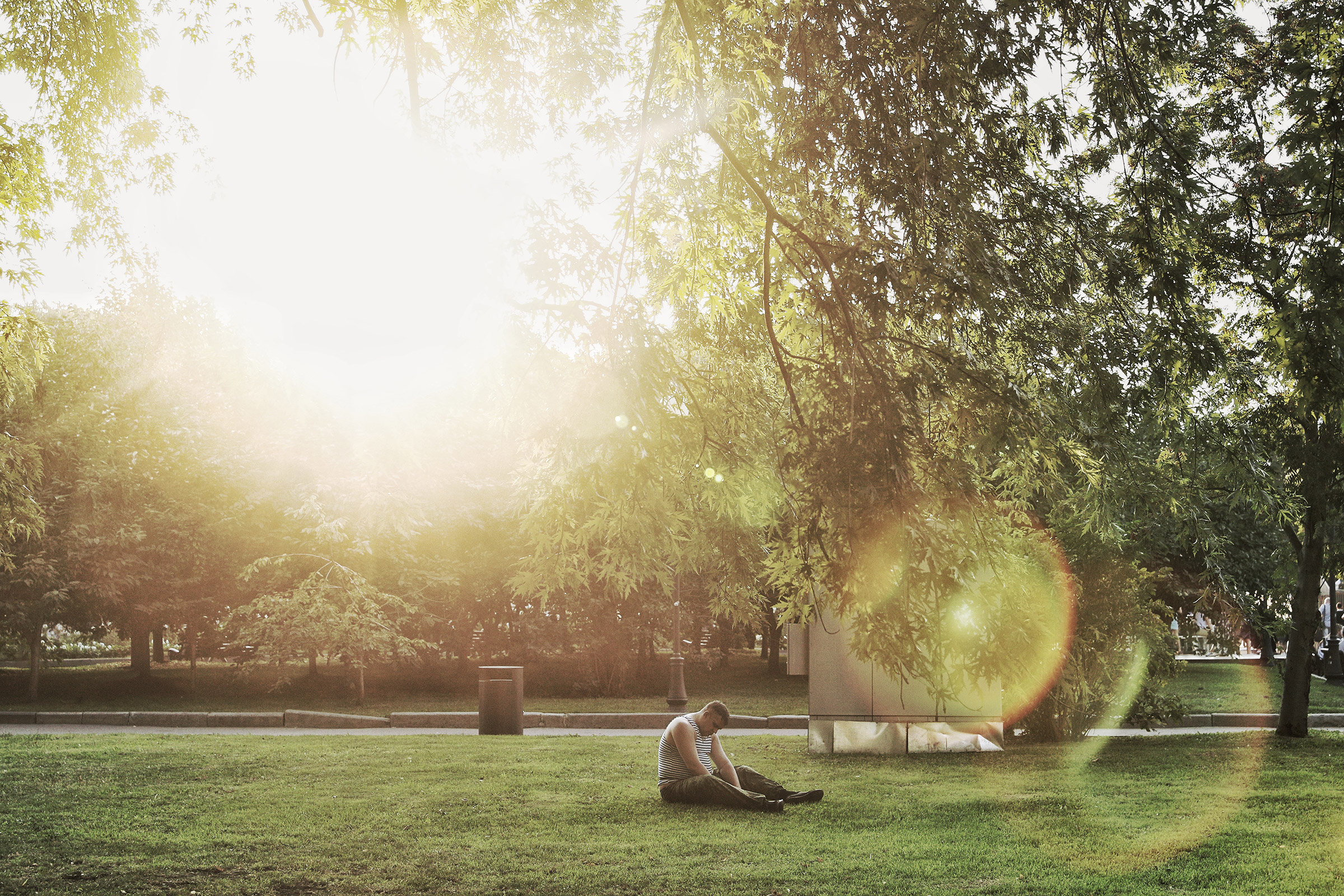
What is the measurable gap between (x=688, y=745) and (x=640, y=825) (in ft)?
2.92

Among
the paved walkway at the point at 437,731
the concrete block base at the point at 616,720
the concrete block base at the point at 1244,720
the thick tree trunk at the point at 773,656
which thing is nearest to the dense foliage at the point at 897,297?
the paved walkway at the point at 437,731

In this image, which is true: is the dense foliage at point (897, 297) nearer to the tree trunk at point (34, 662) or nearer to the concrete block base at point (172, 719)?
the concrete block base at point (172, 719)

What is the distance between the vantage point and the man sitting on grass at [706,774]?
9047 mm

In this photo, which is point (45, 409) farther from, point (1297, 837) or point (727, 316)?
point (1297, 837)

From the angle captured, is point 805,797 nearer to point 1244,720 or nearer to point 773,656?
point 1244,720

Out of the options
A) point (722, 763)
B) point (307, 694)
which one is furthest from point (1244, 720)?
point (307, 694)

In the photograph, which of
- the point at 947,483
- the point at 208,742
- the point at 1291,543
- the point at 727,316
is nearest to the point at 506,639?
the point at 208,742

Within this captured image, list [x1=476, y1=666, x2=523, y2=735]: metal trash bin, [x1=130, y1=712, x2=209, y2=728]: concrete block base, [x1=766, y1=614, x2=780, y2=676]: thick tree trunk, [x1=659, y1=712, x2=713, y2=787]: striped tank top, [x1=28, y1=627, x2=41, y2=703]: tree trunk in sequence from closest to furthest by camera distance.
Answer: [x1=659, y1=712, x2=713, y2=787]: striped tank top, [x1=476, y1=666, x2=523, y2=735]: metal trash bin, [x1=130, y1=712, x2=209, y2=728]: concrete block base, [x1=28, y1=627, x2=41, y2=703]: tree trunk, [x1=766, y1=614, x2=780, y2=676]: thick tree trunk

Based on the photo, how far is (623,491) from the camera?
7.17 meters

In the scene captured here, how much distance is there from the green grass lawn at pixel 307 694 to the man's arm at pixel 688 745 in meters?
10.8

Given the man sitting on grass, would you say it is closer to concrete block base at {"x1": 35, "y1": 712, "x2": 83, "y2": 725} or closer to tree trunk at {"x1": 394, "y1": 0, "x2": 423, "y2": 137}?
tree trunk at {"x1": 394, "y1": 0, "x2": 423, "y2": 137}

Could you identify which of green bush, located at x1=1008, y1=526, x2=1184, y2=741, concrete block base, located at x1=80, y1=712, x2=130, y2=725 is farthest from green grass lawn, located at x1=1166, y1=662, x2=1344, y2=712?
concrete block base, located at x1=80, y1=712, x2=130, y2=725

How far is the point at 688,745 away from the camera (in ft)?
30.1

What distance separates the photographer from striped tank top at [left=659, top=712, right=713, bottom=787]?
9.30m
